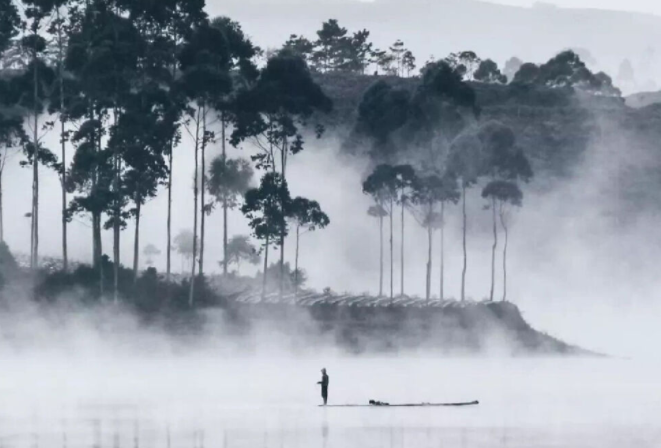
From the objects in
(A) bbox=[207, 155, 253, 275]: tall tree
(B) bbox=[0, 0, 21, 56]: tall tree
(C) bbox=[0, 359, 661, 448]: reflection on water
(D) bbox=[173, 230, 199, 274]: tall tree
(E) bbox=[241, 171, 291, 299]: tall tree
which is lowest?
(C) bbox=[0, 359, 661, 448]: reflection on water

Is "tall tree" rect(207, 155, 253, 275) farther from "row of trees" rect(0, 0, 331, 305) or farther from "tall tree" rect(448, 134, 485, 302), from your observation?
"tall tree" rect(448, 134, 485, 302)

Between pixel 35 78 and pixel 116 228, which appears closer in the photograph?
pixel 116 228

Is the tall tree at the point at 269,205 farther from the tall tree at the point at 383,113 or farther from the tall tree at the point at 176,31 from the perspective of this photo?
the tall tree at the point at 383,113

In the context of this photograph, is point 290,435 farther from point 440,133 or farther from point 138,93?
point 440,133

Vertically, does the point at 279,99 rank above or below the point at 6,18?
below

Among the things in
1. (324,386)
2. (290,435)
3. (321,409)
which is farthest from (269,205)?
(290,435)

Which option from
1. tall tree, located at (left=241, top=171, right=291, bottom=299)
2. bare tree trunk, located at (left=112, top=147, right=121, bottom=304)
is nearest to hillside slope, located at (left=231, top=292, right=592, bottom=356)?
tall tree, located at (left=241, top=171, right=291, bottom=299)

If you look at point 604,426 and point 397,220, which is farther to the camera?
point 397,220

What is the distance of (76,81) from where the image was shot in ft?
343

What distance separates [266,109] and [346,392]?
128ft

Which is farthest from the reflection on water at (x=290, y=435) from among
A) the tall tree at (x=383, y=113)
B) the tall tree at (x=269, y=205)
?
the tall tree at (x=383, y=113)

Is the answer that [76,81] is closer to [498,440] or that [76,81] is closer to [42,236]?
[42,236]

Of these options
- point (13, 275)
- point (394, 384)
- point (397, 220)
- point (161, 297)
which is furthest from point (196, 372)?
point (397, 220)

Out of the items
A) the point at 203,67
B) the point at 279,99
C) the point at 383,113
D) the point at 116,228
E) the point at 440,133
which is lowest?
the point at 116,228
